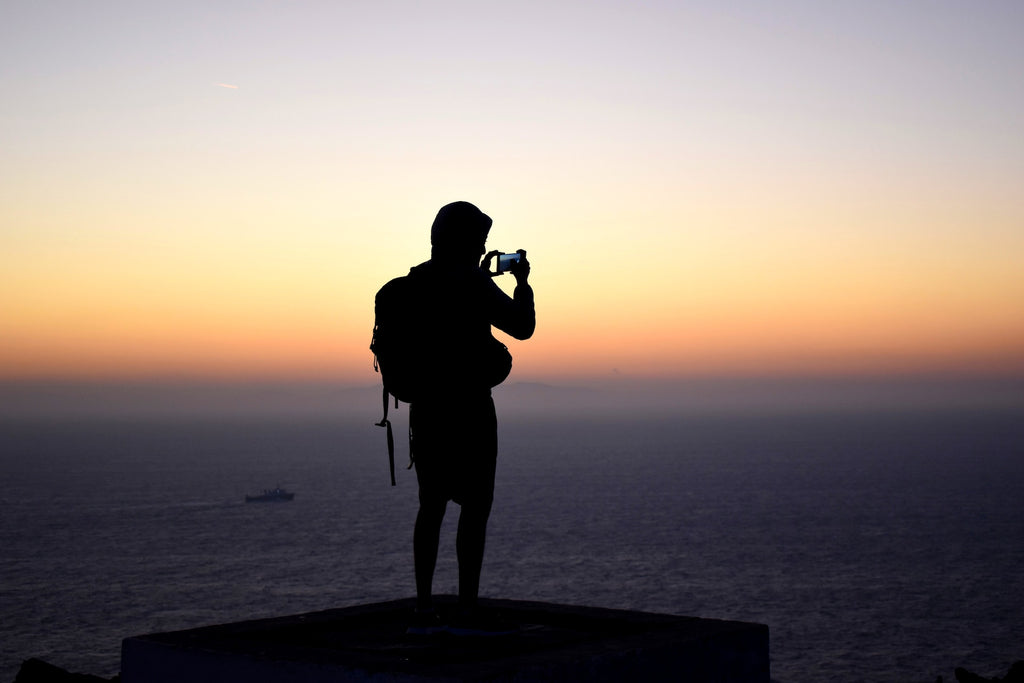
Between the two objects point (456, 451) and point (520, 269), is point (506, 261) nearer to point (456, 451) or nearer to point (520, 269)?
point (520, 269)

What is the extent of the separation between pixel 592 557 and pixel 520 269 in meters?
74.7

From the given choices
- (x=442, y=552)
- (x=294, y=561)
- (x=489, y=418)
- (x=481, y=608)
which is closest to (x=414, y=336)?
(x=489, y=418)

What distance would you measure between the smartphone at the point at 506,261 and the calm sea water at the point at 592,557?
47428mm

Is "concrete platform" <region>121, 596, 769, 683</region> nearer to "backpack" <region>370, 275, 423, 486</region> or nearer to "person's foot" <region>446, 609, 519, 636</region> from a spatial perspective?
"person's foot" <region>446, 609, 519, 636</region>

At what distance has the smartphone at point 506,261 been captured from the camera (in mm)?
7172

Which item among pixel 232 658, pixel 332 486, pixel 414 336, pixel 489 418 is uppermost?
pixel 414 336

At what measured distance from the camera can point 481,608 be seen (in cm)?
716

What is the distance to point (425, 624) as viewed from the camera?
6969mm

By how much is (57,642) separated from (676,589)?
34.9 metres

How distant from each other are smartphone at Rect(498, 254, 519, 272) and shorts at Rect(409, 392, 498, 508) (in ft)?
2.68

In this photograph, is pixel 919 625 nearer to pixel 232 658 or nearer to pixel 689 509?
pixel 689 509

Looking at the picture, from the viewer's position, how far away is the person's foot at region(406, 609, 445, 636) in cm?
686

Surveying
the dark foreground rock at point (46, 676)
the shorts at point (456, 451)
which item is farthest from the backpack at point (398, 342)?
the dark foreground rock at point (46, 676)

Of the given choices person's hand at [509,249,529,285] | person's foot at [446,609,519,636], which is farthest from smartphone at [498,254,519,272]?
person's foot at [446,609,519,636]
